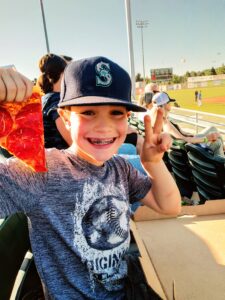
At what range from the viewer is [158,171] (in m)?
1.16

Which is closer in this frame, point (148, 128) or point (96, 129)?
point (96, 129)

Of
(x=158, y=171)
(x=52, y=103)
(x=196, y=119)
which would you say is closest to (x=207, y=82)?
(x=196, y=119)

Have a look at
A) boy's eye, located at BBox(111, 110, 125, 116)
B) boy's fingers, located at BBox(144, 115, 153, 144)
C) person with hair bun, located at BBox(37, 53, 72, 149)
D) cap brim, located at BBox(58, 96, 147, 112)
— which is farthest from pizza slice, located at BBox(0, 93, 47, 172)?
person with hair bun, located at BBox(37, 53, 72, 149)

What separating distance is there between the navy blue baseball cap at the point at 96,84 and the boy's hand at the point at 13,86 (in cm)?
22

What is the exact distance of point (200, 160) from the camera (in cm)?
237

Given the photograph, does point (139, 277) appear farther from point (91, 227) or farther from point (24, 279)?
point (24, 279)

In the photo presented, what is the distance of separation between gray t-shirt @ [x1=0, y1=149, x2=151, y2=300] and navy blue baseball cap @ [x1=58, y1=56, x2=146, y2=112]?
209 mm

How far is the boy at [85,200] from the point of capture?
93 cm

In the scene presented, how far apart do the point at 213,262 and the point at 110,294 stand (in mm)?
485

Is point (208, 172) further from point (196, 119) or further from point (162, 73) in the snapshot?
point (162, 73)

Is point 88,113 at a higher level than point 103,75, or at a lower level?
lower

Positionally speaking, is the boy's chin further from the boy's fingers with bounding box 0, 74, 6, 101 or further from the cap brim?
the boy's fingers with bounding box 0, 74, 6, 101

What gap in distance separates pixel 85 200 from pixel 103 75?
0.40 m

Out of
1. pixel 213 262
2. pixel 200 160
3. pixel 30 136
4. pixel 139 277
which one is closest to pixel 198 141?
pixel 200 160
